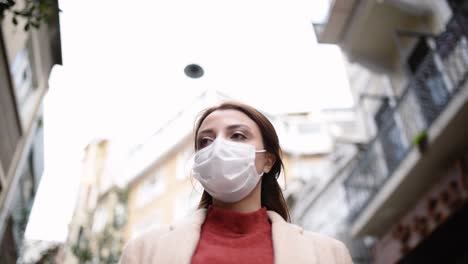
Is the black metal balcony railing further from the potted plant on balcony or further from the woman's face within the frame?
the woman's face

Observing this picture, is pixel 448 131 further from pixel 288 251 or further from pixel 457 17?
pixel 288 251

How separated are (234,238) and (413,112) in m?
6.61

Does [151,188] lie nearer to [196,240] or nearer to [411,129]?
[411,129]

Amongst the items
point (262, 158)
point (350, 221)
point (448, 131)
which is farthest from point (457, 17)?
point (262, 158)

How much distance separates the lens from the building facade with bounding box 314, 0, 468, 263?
671cm

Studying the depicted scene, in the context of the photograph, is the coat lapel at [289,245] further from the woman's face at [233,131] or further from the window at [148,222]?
the window at [148,222]

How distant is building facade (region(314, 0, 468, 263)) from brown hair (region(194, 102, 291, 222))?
4.55m

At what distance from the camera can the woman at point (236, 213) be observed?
1913 mm

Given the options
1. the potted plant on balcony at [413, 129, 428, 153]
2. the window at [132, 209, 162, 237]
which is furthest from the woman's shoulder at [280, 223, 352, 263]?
the window at [132, 209, 162, 237]

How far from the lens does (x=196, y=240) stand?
197 centimetres

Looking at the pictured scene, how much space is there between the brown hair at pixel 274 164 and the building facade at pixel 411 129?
4.55m

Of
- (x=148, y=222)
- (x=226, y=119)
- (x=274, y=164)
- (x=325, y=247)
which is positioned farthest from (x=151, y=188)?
(x=325, y=247)

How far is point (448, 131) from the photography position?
6680 millimetres

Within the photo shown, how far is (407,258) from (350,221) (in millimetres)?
1883
